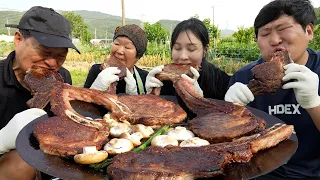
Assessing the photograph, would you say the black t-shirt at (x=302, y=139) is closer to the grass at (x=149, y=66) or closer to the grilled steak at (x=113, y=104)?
the grilled steak at (x=113, y=104)

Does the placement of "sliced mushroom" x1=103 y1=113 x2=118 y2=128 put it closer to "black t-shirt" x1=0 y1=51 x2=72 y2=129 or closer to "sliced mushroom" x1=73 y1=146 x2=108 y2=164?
"sliced mushroom" x1=73 y1=146 x2=108 y2=164

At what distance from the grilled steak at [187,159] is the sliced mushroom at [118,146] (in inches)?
5.6

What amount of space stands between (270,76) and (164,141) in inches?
48.2

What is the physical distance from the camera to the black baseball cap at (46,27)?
10.4ft

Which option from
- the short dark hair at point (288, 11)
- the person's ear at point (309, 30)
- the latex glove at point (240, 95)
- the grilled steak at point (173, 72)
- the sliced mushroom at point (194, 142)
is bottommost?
the sliced mushroom at point (194, 142)

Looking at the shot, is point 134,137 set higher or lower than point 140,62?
higher

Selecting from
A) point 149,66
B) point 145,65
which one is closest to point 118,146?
point 149,66

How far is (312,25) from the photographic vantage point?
338 cm

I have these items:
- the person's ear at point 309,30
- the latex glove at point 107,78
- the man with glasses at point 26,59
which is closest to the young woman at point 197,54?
the latex glove at point 107,78

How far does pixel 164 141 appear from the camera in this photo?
2.21 m

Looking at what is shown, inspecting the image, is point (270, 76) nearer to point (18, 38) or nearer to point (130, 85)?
point (130, 85)

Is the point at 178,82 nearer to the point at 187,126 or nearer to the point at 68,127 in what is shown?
the point at 187,126

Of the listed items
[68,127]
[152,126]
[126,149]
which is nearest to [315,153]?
[152,126]

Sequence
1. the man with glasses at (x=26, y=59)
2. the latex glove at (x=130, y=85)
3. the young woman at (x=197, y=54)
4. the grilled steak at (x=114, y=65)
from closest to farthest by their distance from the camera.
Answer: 1. the man with glasses at (x=26, y=59)
2. the grilled steak at (x=114, y=65)
3. the young woman at (x=197, y=54)
4. the latex glove at (x=130, y=85)
